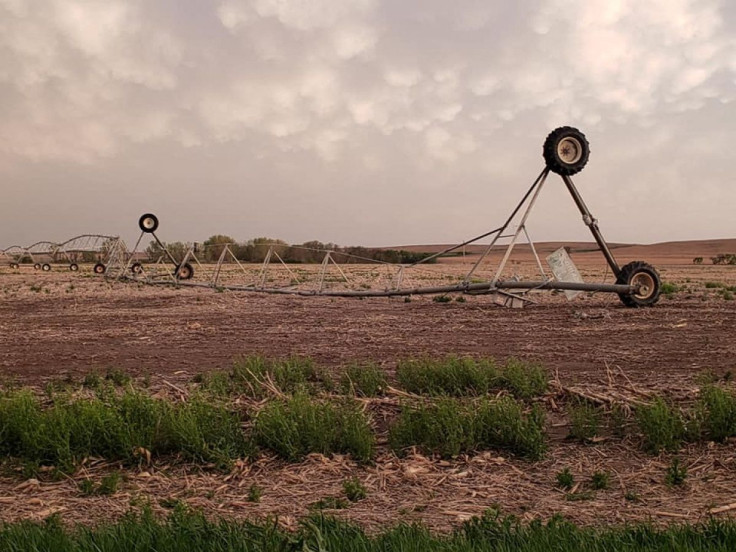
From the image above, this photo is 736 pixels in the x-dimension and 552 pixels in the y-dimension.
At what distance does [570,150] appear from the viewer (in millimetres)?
16188

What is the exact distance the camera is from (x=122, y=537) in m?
3.65

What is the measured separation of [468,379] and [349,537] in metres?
4.07

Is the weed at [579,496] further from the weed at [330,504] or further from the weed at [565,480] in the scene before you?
the weed at [330,504]

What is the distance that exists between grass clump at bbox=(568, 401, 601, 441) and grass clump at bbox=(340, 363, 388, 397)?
6.82 feet

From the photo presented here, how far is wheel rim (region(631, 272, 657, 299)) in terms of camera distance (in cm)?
1678

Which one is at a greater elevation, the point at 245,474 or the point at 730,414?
the point at 730,414

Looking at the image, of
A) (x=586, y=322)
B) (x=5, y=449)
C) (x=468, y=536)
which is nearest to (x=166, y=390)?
(x=5, y=449)

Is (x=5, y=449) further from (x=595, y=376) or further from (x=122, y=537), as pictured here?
(x=595, y=376)

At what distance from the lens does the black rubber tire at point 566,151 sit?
629 inches

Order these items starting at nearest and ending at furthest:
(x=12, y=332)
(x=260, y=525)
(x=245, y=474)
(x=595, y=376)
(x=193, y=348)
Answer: (x=260, y=525) < (x=245, y=474) < (x=595, y=376) < (x=193, y=348) < (x=12, y=332)

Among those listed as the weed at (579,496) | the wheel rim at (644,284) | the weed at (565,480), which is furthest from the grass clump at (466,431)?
the wheel rim at (644,284)

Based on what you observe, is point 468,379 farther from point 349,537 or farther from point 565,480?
point 349,537

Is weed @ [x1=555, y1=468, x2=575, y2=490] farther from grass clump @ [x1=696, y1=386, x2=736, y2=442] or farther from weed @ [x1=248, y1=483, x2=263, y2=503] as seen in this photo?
weed @ [x1=248, y1=483, x2=263, y2=503]

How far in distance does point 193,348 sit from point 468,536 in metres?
8.21
